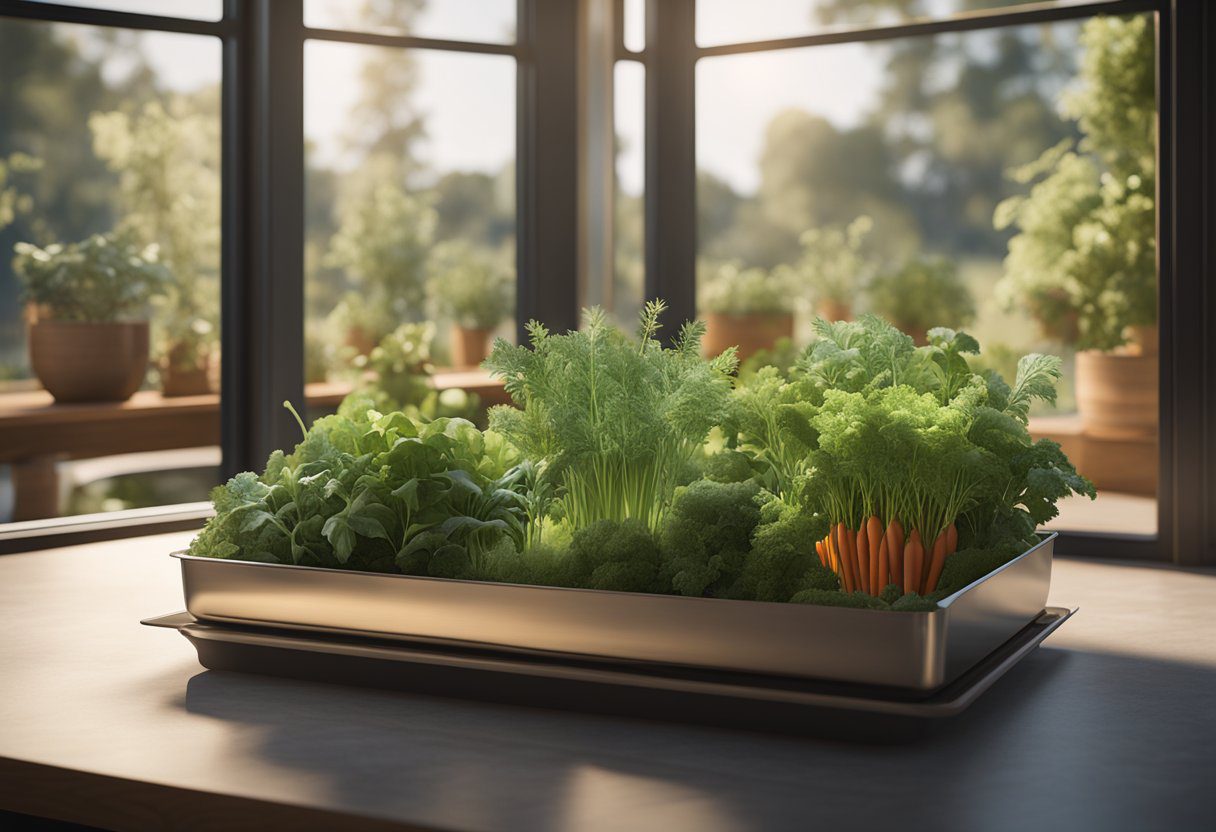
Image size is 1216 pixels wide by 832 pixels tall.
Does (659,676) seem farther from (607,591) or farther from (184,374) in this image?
(184,374)

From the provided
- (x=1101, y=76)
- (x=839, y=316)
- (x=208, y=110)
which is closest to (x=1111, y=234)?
(x=1101, y=76)

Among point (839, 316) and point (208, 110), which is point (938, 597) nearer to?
point (839, 316)

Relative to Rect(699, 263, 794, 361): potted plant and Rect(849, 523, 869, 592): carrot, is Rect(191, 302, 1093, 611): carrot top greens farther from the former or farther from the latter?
Rect(699, 263, 794, 361): potted plant

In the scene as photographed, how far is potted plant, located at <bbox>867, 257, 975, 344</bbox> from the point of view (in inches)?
129

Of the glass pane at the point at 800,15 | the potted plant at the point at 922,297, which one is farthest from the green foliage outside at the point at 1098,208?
the glass pane at the point at 800,15

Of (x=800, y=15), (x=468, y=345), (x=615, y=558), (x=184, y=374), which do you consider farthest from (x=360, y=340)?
(x=615, y=558)

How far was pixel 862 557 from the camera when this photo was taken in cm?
159

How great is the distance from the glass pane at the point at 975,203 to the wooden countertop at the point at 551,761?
1.37m

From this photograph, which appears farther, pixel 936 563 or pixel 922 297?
pixel 922 297

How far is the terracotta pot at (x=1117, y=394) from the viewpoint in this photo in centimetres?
302

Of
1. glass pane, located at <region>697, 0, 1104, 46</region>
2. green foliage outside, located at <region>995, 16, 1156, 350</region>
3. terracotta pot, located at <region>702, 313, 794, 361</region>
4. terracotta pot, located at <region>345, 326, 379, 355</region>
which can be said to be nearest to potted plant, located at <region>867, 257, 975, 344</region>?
green foliage outside, located at <region>995, 16, 1156, 350</region>

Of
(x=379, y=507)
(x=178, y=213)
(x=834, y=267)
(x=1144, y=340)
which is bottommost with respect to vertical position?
(x=379, y=507)

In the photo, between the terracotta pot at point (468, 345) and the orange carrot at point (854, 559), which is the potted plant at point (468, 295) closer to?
the terracotta pot at point (468, 345)

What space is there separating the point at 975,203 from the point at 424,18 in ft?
4.86
